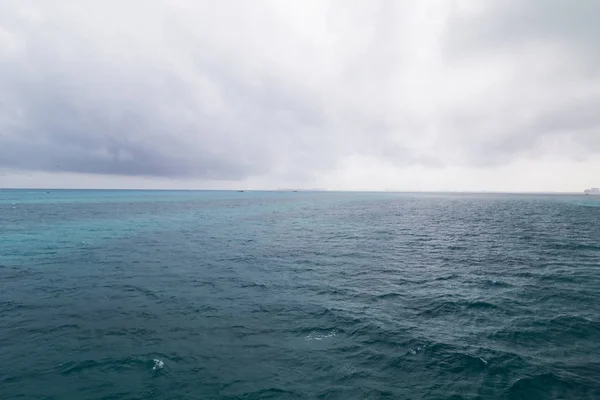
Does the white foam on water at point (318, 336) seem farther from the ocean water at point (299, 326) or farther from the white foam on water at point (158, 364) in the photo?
the white foam on water at point (158, 364)

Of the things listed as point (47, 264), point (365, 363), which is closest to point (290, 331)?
point (365, 363)

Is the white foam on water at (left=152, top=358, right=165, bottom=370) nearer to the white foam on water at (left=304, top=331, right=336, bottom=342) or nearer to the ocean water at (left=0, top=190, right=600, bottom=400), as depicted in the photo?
the ocean water at (left=0, top=190, right=600, bottom=400)

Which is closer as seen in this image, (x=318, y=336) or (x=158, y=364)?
(x=158, y=364)

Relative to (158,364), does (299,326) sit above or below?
above

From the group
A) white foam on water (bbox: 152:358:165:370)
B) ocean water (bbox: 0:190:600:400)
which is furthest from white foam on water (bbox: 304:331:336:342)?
white foam on water (bbox: 152:358:165:370)

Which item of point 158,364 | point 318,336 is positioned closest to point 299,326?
point 318,336

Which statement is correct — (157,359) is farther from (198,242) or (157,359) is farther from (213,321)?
(198,242)

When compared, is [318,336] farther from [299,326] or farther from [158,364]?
[158,364]

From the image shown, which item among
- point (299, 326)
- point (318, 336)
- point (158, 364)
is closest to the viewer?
point (158, 364)

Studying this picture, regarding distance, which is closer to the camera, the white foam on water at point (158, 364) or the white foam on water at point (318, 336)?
the white foam on water at point (158, 364)

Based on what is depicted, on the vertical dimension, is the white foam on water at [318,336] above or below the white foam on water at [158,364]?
above

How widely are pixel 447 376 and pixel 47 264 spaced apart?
166ft

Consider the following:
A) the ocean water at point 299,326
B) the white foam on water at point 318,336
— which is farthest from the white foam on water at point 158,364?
the white foam on water at point 318,336

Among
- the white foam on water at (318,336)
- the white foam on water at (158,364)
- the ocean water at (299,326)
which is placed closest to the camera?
the ocean water at (299,326)
